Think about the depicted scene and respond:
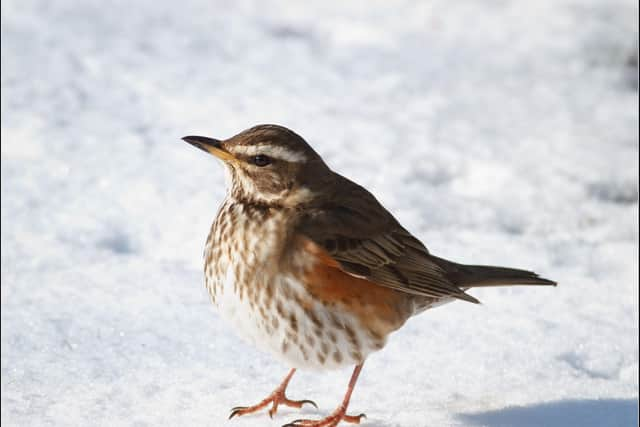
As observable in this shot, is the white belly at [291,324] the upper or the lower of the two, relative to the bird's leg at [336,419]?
upper

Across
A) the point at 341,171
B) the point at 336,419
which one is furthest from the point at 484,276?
the point at 341,171

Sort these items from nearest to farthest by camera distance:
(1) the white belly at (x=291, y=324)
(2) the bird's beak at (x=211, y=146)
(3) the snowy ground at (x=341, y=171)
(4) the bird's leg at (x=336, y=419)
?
(1) the white belly at (x=291, y=324), (4) the bird's leg at (x=336, y=419), (2) the bird's beak at (x=211, y=146), (3) the snowy ground at (x=341, y=171)

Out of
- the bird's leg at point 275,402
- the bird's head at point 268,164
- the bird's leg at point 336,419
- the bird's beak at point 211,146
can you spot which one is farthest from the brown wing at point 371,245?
the bird's leg at point 275,402

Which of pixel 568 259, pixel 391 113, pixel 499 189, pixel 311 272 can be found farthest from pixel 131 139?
pixel 311 272

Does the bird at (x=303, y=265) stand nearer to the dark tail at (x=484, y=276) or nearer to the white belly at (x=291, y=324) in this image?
the white belly at (x=291, y=324)

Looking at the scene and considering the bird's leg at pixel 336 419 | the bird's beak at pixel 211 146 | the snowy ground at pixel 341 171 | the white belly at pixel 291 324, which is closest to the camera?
the white belly at pixel 291 324

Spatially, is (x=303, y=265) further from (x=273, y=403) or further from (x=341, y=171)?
(x=341, y=171)

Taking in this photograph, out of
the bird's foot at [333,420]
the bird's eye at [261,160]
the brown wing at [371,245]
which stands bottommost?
the bird's foot at [333,420]

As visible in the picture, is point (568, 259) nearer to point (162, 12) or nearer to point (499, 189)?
point (499, 189)
